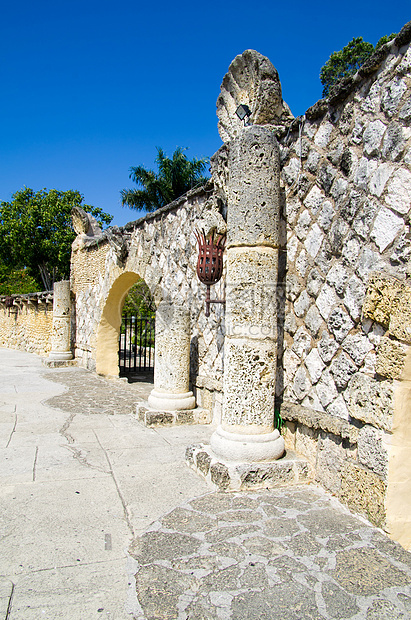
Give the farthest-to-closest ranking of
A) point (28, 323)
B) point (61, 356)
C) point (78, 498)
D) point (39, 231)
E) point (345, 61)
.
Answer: point (39, 231) < point (345, 61) < point (28, 323) < point (61, 356) < point (78, 498)

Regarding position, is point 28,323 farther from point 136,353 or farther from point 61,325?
point 136,353

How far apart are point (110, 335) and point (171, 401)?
15.6 feet

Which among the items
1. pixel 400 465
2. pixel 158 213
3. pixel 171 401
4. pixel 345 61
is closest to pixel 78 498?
pixel 400 465

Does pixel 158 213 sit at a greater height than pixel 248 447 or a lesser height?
greater

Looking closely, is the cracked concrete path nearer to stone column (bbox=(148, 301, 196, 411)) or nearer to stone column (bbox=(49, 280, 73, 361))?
stone column (bbox=(148, 301, 196, 411))

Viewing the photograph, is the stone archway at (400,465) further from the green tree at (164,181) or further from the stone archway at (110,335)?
the green tree at (164,181)

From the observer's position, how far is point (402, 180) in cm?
274

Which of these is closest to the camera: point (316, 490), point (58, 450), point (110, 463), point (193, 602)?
point (193, 602)

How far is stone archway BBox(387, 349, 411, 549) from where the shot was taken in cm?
272

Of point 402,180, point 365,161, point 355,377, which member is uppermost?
point 365,161

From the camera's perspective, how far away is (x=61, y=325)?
11766 millimetres

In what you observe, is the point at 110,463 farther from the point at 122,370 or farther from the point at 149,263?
the point at 122,370

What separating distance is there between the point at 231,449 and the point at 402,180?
89.5 inches

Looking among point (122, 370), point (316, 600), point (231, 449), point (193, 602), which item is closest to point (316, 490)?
point (231, 449)
